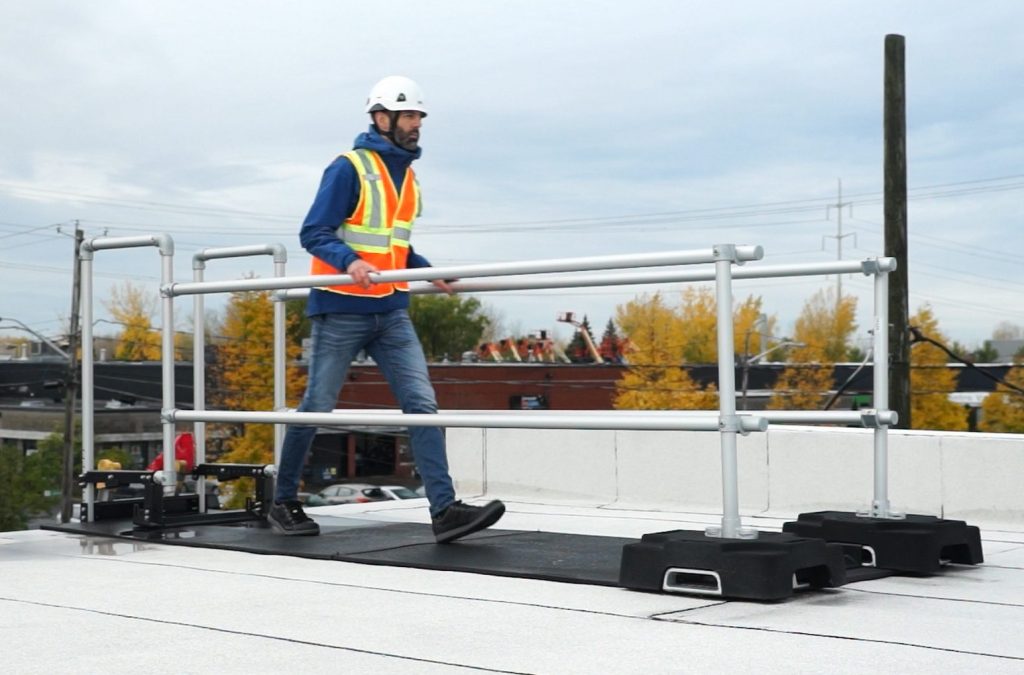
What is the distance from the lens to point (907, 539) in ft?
15.8

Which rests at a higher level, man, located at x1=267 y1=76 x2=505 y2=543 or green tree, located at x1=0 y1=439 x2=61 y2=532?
man, located at x1=267 y1=76 x2=505 y2=543

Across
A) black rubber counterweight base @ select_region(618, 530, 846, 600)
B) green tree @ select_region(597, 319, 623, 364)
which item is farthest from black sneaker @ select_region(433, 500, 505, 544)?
green tree @ select_region(597, 319, 623, 364)

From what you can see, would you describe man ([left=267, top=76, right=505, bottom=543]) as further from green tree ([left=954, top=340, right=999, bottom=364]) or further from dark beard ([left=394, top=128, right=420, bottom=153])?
green tree ([left=954, top=340, right=999, bottom=364])

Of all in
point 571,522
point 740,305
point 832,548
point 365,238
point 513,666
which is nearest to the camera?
point 513,666

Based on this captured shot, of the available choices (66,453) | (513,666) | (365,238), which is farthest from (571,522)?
(66,453)

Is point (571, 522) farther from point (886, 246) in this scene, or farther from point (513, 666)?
point (886, 246)

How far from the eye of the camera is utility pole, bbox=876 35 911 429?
15102mm

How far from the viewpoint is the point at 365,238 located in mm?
5871

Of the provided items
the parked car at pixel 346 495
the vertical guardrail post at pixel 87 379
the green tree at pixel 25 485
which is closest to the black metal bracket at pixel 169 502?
the vertical guardrail post at pixel 87 379

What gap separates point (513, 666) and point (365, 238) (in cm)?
307

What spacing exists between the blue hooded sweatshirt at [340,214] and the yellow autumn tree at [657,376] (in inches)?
2390

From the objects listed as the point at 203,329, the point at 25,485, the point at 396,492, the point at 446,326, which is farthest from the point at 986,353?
the point at 203,329

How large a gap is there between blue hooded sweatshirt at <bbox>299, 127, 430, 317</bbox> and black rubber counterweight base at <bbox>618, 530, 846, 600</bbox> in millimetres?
1967

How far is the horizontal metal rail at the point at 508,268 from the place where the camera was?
430 cm
